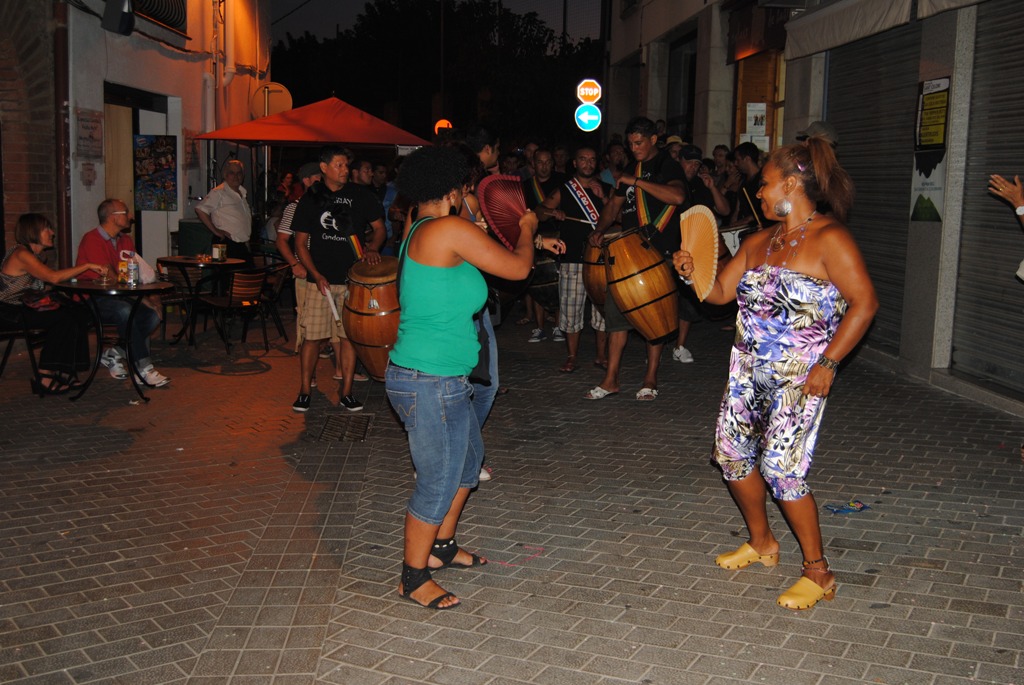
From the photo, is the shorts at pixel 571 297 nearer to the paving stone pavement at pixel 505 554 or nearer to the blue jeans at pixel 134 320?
the paving stone pavement at pixel 505 554

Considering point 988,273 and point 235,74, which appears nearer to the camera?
point 988,273

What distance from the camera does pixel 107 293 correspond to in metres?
8.01

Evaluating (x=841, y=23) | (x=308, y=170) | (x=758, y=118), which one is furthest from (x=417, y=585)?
(x=758, y=118)

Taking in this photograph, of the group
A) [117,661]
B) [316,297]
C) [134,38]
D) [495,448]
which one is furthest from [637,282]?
[134,38]

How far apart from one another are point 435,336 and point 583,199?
16.7ft

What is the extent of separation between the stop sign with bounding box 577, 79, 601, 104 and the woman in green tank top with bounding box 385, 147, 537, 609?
806 inches

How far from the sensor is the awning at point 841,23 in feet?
30.9

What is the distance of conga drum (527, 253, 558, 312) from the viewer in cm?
1011

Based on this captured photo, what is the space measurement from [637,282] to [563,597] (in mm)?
3241

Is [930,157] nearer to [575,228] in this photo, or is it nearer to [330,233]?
[575,228]

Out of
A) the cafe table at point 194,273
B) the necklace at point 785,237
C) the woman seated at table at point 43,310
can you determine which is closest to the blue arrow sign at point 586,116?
the cafe table at point 194,273

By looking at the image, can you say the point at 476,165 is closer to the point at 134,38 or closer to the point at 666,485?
the point at 666,485

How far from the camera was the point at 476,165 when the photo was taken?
5031 mm

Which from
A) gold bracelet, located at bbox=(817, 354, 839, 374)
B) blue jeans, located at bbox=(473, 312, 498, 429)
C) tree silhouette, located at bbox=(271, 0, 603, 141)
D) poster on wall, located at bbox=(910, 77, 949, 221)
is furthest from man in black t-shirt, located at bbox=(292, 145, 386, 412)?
tree silhouette, located at bbox=(271, 0, 603, 141)
